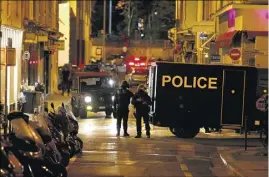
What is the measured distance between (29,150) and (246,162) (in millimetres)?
7500

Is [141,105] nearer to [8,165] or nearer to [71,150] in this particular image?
[71,150]

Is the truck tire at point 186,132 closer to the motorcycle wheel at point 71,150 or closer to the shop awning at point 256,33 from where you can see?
the motorcycle wheel at point 71,150

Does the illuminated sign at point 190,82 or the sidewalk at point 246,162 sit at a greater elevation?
the illuminated sign at point 190,82

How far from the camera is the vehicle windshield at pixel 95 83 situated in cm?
2893

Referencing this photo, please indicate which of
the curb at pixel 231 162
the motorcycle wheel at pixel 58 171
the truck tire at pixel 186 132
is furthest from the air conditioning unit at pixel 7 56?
the motorcycle wheel at pixel 58 171

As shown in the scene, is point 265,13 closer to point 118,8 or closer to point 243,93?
point 243,93

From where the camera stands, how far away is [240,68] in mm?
20828

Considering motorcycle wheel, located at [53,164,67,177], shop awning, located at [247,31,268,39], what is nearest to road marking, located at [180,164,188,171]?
motorcycle wheel, located at [53,164,67,177]

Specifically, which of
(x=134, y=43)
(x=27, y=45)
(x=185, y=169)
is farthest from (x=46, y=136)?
(x=134, y=43)

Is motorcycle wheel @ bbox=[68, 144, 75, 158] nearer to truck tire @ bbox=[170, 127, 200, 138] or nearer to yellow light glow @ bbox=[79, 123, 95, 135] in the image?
truck tire @ bbox=[170, 127, 200, 138]

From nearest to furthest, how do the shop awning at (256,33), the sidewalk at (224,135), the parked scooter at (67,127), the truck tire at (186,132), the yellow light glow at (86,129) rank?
the parked scooter at (67,127)
the truck tire at (186,132)
the sidewalk at (224,135)
the yellow light glow at (86,129)
the shop awning at (256,33)

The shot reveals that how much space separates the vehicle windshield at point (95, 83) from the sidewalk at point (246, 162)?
11712 mm

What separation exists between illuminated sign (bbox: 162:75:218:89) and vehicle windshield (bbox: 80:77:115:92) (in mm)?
8329

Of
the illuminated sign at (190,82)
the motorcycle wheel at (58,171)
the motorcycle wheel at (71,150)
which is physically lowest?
the motorcycle wheel at (71,150)
